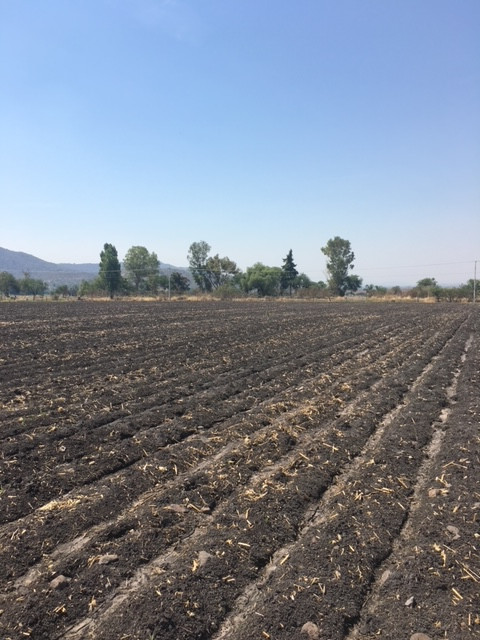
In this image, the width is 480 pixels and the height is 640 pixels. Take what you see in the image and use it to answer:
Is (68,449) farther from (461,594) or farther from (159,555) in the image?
(461,594)

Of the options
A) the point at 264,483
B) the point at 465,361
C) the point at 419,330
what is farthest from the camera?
the point at 419,330

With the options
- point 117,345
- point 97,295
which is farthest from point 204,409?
point 97,295

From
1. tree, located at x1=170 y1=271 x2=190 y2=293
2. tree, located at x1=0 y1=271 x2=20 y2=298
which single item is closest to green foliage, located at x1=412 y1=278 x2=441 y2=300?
tree, located at x1=170 y1=271 x2=190 y2=293

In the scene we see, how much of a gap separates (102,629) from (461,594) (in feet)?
7.63

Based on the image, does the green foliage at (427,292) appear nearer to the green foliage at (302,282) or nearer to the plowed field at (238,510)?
the green foliage at (302,282)

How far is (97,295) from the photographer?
229 ft

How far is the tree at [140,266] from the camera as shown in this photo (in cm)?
9881

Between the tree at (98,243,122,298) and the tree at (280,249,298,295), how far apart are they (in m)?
35.0

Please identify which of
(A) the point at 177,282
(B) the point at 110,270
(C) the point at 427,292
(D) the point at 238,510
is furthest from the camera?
(A) the point at 177,282

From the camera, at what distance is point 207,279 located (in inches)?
3728

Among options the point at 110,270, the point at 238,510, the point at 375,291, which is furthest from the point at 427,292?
the point at 238,510

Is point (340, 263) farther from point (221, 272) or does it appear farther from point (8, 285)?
point (8, 285)

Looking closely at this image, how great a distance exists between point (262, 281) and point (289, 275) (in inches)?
475

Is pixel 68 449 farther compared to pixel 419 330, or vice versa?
pixel 419 330
